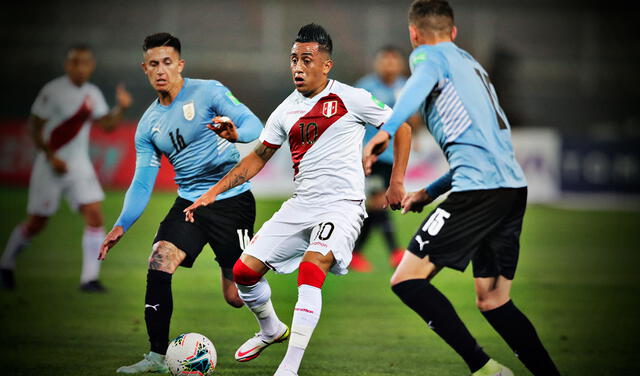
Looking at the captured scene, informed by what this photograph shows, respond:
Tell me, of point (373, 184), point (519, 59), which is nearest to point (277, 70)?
point (519, 59)

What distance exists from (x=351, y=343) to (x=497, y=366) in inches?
76.6

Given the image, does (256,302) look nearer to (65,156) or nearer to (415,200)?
(415,200)

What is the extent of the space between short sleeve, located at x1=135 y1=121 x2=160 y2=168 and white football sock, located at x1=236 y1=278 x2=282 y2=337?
3.50ft

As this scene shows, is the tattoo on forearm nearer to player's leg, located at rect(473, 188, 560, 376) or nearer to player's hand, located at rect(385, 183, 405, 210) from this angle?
player's hand, located at rect(385, 183, 405, 210)

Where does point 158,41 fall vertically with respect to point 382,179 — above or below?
above

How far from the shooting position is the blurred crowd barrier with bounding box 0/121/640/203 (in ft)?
64.3

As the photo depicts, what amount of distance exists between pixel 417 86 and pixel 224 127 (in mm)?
1257

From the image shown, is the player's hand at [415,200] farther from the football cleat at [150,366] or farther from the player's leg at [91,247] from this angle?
the player's leg at [91,247]

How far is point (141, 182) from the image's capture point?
5.97 meters

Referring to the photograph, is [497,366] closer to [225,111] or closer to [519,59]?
[225,111]

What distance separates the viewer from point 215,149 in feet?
20.3

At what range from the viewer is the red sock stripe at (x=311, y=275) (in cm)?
520

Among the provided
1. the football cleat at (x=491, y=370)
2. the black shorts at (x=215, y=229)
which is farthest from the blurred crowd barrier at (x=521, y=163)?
the football cleat at (x=491, y=370)

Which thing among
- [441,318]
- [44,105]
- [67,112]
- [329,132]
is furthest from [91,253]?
[441,318]
